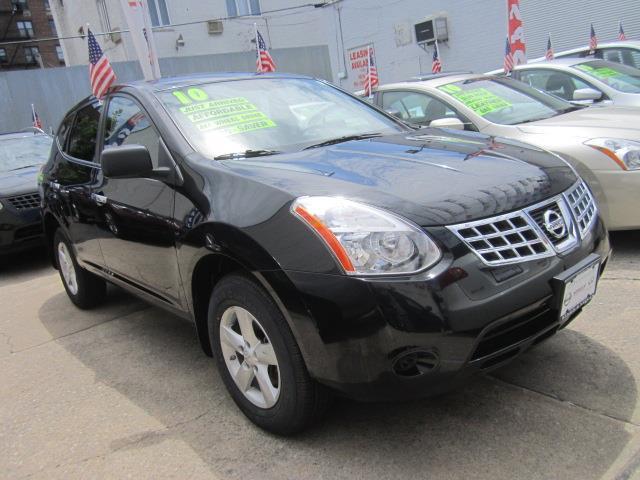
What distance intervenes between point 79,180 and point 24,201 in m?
3.18

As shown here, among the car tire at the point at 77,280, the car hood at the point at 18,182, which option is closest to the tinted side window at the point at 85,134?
the car tire at the point at 77,280

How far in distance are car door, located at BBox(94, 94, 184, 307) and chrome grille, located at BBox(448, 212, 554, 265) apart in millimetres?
1428

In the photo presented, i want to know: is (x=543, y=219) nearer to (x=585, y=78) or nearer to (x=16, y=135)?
(x=585, y=78)

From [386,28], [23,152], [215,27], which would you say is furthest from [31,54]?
Answer: [23,152]

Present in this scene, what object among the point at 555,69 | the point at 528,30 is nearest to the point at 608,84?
the point at 555,69

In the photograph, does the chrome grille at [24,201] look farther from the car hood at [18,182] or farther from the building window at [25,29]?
the building window at [25,29]

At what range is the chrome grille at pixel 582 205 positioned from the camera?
2.44m

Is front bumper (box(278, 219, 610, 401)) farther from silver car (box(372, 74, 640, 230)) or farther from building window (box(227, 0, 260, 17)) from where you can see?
building window (box(227, 0, 260, 17))

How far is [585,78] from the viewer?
6.75 m

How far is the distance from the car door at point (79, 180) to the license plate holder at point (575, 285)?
277 centimetres

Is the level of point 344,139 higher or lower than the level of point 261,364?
higher

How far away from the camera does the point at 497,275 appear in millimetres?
2039

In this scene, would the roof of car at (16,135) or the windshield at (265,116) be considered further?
the roof of car at (16,135)

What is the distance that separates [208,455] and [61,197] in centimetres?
254
